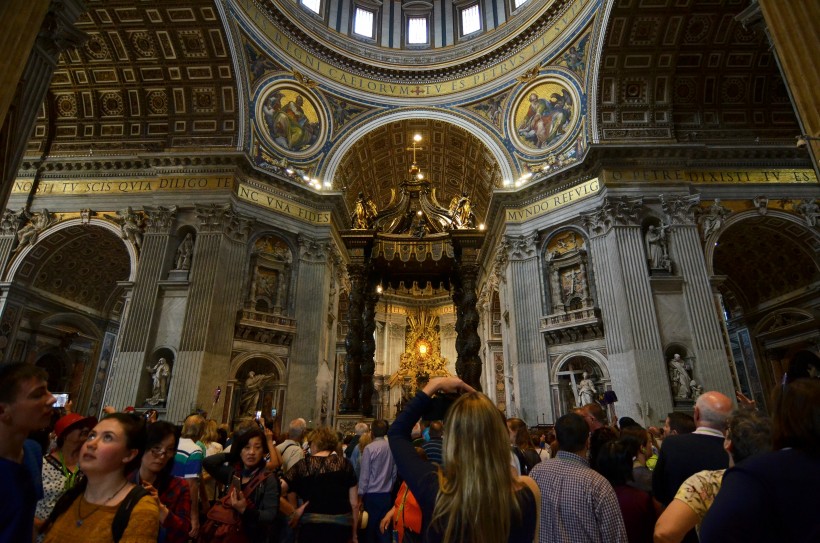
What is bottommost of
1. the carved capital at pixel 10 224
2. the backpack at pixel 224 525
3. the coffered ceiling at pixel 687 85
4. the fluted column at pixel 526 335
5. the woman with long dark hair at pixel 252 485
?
the backpack at pixel 224 525

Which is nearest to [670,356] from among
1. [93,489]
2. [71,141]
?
[93,489]

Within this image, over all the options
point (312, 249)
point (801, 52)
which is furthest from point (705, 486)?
point (312, 249)

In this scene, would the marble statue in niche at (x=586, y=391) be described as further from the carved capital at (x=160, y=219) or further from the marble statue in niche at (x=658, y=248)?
the carved capital at (x=160, y=219)

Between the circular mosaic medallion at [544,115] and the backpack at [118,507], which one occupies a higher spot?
the circular mosaic medallion at [544,115]

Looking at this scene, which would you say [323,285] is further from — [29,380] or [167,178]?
[29,380]

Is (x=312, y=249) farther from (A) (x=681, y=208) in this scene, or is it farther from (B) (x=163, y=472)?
(B) (x=163, y=472)

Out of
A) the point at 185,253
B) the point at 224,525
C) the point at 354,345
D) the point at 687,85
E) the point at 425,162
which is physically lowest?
the point at 224,525

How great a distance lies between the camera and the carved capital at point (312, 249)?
16.2 m

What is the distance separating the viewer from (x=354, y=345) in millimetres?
10828

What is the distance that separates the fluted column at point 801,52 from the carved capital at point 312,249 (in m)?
13.9

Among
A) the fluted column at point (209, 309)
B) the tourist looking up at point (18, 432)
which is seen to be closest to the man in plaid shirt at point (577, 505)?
the tourist looking up at point (18, 432)

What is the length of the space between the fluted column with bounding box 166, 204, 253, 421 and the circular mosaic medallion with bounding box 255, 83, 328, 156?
4.15 m

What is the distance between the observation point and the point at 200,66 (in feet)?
49.7

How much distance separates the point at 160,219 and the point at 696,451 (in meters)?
15.8
